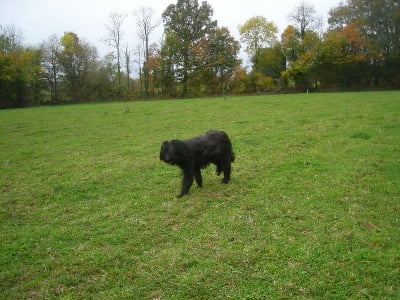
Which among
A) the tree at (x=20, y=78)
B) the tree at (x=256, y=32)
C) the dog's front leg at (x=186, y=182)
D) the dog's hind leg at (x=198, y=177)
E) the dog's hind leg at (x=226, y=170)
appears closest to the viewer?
the dog's front leg at (x=186, y=182)

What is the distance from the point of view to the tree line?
199 feet

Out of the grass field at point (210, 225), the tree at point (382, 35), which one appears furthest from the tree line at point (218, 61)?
the grass field at point (210, 225)

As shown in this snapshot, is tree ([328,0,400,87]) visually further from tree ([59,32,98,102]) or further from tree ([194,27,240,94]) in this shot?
tree ([59,32,98,102])

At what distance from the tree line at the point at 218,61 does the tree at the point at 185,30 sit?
0.18 meters

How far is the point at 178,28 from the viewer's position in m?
65.1

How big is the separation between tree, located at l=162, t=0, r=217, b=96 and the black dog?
5283cm

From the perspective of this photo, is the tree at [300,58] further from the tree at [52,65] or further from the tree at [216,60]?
the tree at [52,65]

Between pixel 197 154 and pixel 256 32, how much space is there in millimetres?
67365

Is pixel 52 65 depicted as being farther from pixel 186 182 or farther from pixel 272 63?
pixel 186 182

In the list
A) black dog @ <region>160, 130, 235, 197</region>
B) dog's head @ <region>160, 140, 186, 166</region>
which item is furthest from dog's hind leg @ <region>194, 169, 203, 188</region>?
dog's head @ <region>160, 140, 186, 166</region>

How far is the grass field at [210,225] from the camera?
5.80 metres

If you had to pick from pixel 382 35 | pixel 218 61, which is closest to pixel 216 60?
pixel 218 61

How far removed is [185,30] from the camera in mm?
64438

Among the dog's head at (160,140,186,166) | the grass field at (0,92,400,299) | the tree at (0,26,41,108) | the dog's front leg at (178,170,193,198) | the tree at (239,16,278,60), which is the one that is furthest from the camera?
the tree at (239,16,278,60)
